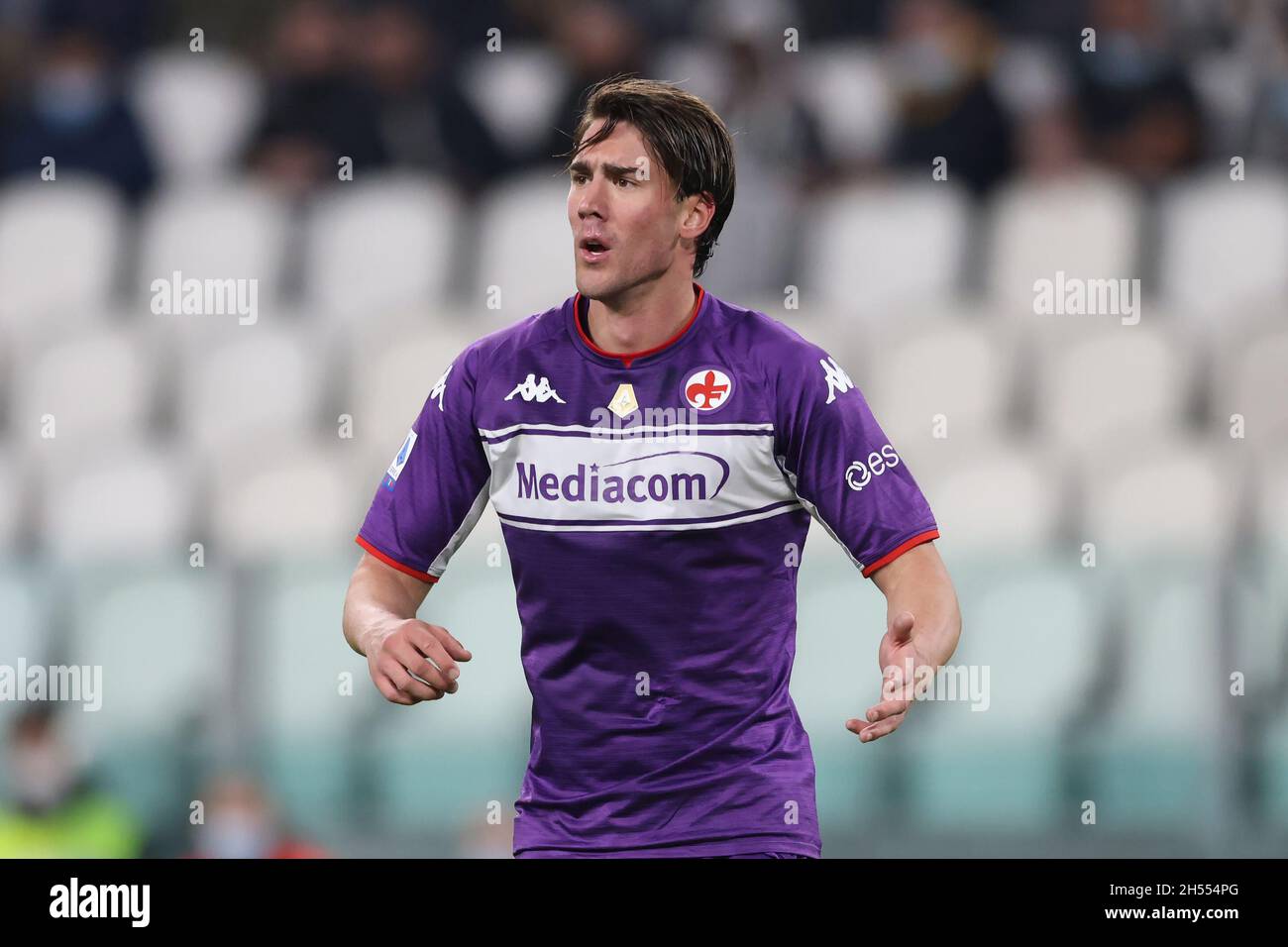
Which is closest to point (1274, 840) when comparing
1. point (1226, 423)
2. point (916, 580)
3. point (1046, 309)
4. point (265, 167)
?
point (1226, 423)

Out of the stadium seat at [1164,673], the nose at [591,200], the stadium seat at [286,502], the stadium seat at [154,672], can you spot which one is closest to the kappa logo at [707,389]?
the nose at [591,200]

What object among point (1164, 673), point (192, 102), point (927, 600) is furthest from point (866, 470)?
point (192, 102)

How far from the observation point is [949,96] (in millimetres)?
7914

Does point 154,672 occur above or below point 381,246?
below

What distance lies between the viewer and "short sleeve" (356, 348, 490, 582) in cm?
342

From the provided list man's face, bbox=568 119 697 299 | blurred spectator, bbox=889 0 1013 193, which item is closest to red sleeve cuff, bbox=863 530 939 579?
man's face, bbox=568 119 697 299

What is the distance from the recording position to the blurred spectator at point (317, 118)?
26.5 feet

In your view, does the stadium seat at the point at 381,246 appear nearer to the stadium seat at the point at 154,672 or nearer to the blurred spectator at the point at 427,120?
the blurred spectator at the point at 427,120

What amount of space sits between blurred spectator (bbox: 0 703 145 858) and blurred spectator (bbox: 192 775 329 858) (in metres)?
0.31

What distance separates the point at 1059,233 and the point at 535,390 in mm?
4798

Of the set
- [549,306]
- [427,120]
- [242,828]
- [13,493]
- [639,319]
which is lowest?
[242,828]

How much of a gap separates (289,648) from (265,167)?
8.99 feet

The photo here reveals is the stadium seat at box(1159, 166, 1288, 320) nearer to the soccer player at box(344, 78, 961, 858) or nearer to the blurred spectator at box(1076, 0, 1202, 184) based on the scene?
the blurred spectator at box(1076, 0, 1202, 184)

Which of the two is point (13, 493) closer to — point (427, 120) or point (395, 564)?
point (427, 120)
